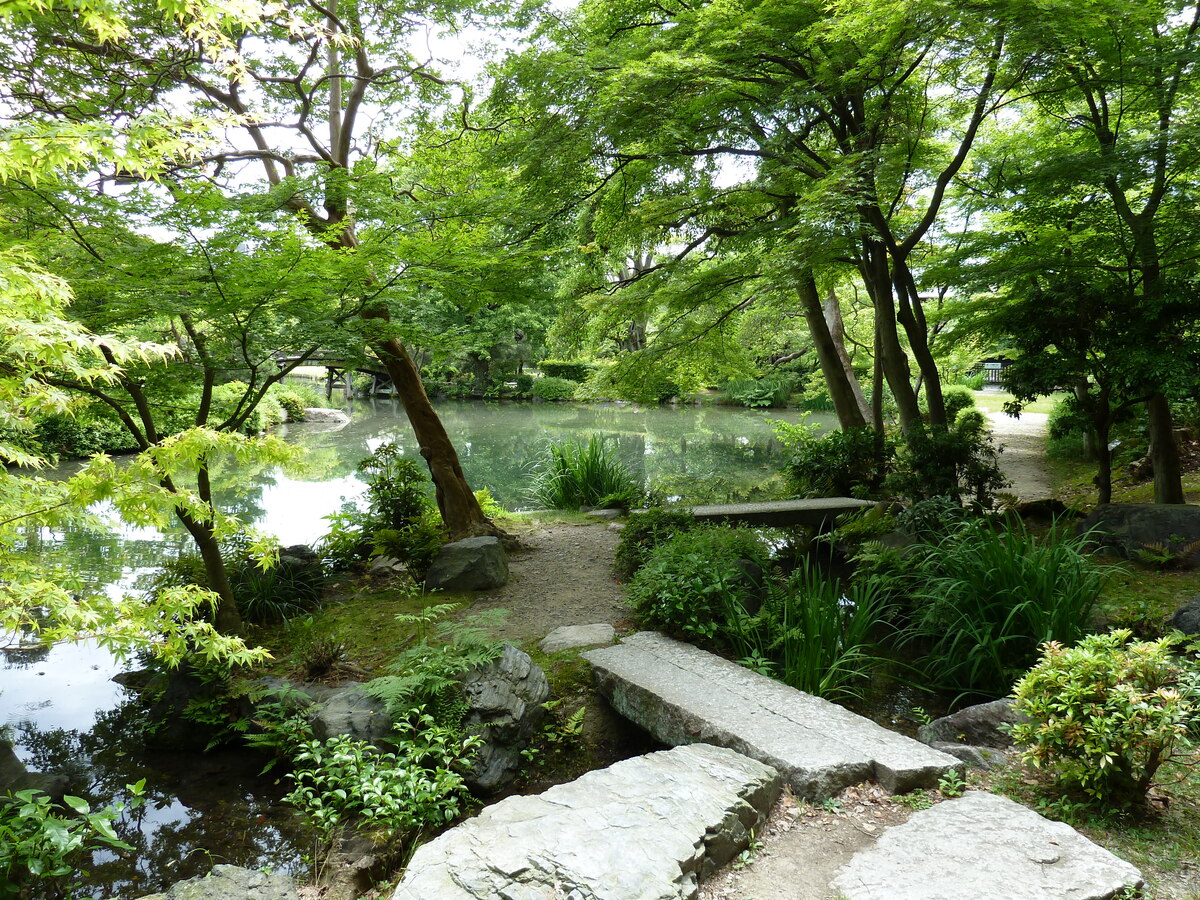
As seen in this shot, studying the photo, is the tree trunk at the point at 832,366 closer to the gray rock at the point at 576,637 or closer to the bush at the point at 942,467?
the bush at the point at 942,467

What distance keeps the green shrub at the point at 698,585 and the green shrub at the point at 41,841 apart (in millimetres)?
2727

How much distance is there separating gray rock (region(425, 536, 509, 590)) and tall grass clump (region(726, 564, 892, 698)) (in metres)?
2.34

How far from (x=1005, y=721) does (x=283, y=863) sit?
10.6 feet

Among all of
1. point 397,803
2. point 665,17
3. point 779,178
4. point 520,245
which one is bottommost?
point 397,803

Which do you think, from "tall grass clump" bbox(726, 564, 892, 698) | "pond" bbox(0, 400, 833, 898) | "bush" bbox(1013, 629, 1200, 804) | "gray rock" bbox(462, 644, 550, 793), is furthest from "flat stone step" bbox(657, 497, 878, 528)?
"bush" bbox(1013, 629, 1200, 804)

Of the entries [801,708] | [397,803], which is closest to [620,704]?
[801,708]

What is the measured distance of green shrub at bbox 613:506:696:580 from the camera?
5.70 meters

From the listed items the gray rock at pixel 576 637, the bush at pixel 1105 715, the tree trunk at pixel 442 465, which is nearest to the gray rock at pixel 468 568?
the tree trunk at pixel 442 465

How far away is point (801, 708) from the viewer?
10.1 feet

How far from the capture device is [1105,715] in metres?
2.28

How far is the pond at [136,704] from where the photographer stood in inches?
119

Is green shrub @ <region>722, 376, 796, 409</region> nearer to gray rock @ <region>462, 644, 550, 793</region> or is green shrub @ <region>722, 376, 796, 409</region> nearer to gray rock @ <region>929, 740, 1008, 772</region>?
gray rock @ <region>462, 644, 550, 793</region>

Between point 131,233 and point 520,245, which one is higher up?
point 520,245

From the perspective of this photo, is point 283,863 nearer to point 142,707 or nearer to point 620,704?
A: point 620,704
